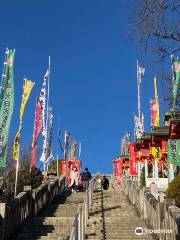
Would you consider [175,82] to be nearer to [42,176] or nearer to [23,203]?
[23,203]

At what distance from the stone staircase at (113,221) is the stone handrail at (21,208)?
7.83ft

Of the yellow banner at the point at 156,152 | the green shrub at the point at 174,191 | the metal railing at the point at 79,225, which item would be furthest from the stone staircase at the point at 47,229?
the yellow banner at the point at 156,152

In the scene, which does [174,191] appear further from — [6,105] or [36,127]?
[36,127]

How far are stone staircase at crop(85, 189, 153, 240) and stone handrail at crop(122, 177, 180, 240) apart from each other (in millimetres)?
380

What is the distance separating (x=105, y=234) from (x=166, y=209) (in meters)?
3.66

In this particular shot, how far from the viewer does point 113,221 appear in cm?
1503

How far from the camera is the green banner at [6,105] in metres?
16.2

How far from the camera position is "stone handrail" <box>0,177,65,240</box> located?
12266 millimetres

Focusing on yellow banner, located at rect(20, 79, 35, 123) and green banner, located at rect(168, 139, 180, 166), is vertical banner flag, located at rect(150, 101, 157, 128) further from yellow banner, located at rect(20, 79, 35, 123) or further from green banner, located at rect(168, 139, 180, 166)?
green banner, located at rect(168, 139, 180, 166)

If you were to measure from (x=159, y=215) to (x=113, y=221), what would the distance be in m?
3.70

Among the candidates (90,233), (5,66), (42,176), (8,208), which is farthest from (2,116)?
(42,176)

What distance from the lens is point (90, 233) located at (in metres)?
13.3

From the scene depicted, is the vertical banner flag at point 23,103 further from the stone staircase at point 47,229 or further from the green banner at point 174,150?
the green banner at point 174,150

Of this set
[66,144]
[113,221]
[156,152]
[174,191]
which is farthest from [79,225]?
[66,144]
